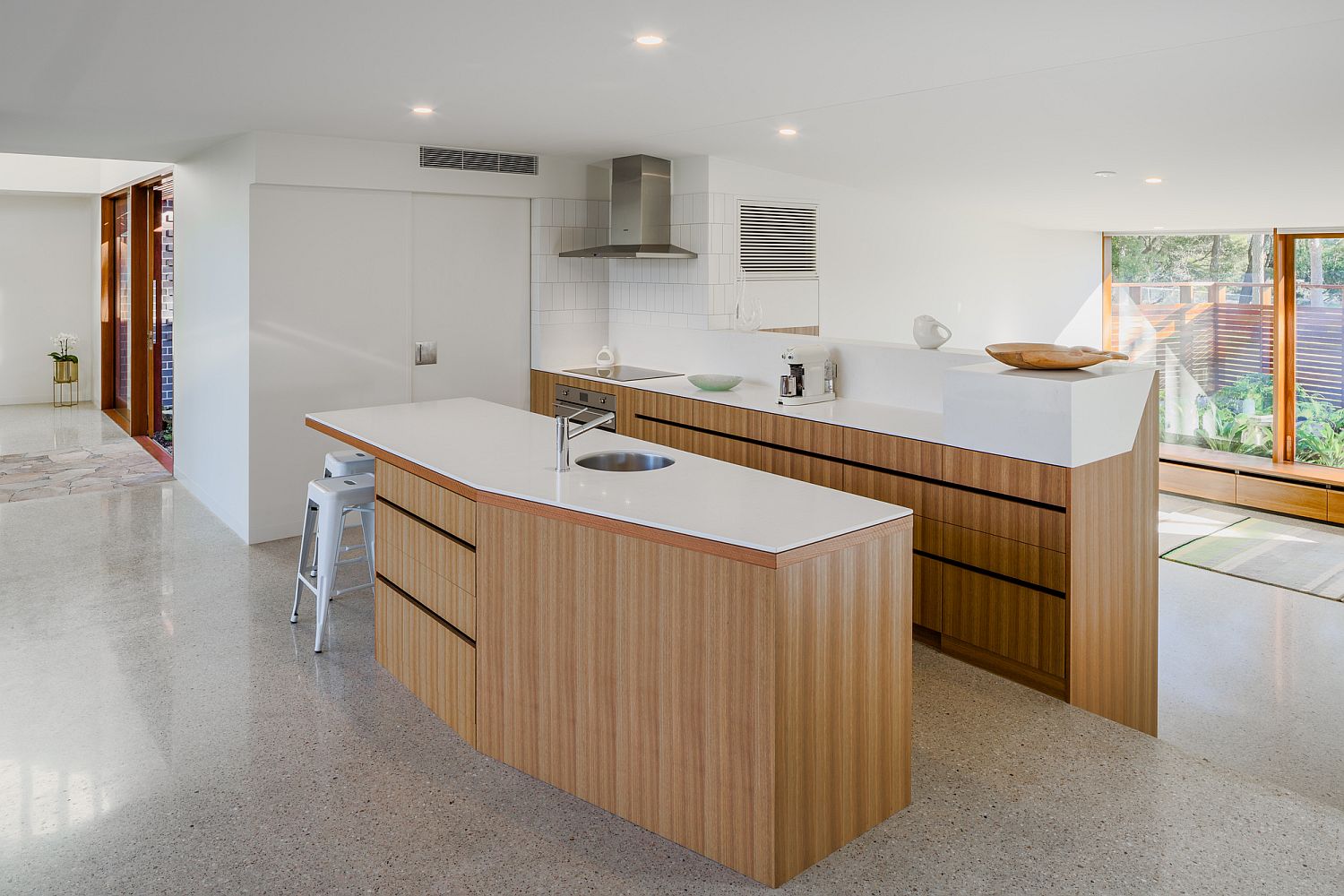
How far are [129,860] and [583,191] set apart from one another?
5.12 meters

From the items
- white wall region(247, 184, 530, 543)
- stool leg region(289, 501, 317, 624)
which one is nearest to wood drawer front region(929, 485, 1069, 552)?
stool leg region(289, 501, 317, 624)

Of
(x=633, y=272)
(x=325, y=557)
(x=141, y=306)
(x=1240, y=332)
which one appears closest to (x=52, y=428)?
→ (x=141, y=306)

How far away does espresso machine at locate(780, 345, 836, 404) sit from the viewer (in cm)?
505

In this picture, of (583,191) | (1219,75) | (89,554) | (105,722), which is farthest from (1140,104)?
(89,554)

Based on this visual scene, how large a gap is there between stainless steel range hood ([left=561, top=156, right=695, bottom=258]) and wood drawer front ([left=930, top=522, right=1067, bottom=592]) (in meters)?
2.83

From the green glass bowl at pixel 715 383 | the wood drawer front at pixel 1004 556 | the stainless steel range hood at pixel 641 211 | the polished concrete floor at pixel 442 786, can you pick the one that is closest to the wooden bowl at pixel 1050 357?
the wood drawer front at pixel 1004 556

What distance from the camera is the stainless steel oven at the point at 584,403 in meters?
6.00

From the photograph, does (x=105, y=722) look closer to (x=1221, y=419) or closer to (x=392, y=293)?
(x=392, y=293)

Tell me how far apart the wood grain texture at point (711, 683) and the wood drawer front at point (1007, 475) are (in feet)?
3.53

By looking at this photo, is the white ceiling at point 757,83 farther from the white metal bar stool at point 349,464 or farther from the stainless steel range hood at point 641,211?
the white metal bar stool at point 349,464

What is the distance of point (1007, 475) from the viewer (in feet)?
12.1

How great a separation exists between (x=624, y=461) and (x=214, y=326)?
146 inches

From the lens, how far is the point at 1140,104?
4.02 metres

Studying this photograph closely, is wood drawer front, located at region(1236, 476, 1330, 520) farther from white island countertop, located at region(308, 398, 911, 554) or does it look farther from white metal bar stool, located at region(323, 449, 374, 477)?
white metal bar stool, located at region(323, 449, 374, 477)
